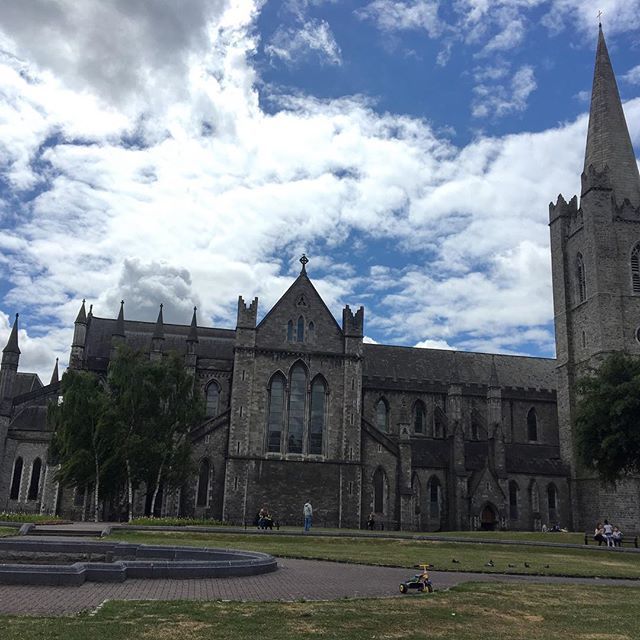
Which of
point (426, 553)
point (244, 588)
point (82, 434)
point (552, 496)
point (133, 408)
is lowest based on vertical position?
point (244, 588)

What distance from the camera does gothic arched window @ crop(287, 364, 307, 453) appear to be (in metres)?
51.7

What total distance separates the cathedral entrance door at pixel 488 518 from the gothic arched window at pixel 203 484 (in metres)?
22.2

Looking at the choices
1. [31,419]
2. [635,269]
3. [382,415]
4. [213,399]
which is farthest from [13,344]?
[635,269]

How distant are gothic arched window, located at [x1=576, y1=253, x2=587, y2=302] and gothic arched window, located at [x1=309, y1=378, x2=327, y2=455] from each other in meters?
25.9

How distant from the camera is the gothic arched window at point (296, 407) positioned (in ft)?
169

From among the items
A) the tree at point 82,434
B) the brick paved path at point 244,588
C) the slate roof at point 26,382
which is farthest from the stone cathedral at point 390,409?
the brick paved path at point 244,588

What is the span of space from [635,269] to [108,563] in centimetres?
5407

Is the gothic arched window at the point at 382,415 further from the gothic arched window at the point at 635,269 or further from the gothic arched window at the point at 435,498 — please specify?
the gothic arched window at the point at 635,269

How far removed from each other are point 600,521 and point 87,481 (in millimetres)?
39328

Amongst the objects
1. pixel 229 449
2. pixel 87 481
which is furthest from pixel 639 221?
pixel 87 481

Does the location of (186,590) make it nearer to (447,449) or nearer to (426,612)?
(426,612)

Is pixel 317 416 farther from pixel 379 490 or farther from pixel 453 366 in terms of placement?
pixel 453 366

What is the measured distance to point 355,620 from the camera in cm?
1236

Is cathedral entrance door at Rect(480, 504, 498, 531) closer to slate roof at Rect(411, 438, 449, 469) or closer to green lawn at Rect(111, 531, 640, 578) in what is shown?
slate roof at Rect(411, 438, 449, 469)
